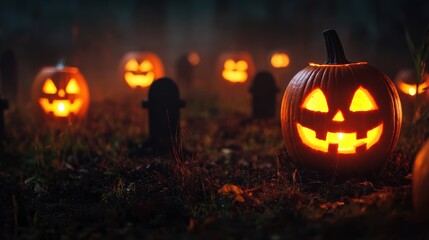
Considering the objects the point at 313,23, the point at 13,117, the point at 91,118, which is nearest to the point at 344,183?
the point at 91,118

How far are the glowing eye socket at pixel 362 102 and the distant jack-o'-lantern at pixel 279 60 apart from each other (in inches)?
409

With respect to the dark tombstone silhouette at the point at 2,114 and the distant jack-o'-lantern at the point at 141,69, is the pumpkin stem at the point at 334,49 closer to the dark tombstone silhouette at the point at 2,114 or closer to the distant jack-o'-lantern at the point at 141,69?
the dark tombstone silhouette at the point at 2,114

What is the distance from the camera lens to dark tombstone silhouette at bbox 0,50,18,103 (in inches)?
364

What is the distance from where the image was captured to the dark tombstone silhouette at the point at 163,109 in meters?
6.31

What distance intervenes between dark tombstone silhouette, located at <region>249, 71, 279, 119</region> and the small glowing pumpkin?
16.9 ft

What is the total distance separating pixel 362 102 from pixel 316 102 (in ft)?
1.42

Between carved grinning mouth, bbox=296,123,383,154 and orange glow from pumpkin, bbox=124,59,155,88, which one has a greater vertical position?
orange glow from pumpkin, bbox=124,59,155,88

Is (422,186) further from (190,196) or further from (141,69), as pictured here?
(141,69)

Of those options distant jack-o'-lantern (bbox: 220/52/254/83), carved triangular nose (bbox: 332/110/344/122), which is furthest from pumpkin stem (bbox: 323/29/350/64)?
distant jack-o'-lantern (bbox: 220/52/254/83)

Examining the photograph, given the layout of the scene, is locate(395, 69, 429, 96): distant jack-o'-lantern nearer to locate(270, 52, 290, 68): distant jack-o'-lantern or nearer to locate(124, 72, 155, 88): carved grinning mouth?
locate(270, 52, 290, 68): distant jack-o'-lantern

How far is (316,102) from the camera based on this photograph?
4.64 m

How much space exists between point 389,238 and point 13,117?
6.82m

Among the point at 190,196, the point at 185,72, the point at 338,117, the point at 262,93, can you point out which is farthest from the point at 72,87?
the point at 185,72

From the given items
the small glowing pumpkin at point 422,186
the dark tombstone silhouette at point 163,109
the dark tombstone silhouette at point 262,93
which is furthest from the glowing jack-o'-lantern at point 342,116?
the dark tombstone silhouette at point 262,93
